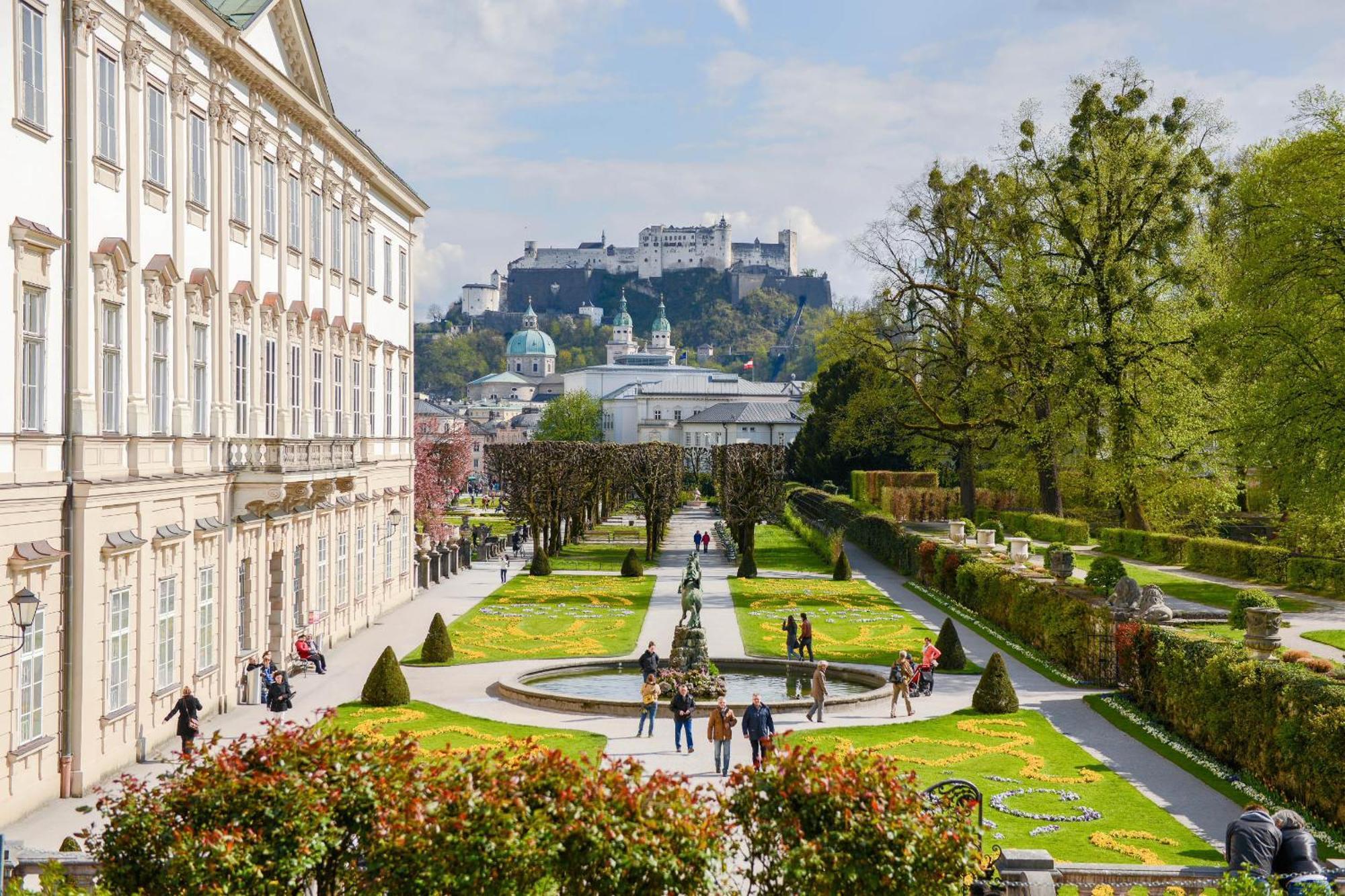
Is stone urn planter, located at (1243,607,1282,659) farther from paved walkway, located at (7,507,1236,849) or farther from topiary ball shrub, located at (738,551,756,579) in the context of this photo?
topiary ball shrub, located at (738,551,756,579)

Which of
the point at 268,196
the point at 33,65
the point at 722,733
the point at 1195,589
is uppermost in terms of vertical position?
the point at 268,196

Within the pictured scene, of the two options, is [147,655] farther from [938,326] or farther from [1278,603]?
[938,326]

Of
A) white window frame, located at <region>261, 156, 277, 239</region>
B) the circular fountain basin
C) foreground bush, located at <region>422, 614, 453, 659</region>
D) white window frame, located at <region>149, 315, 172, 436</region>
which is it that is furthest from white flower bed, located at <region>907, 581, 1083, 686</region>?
white window frame, located at <region>261, 156, 277, 239</region>

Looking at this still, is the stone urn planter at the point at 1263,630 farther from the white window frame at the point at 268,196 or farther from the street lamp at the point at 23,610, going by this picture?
the white window frame at the point at 268,196

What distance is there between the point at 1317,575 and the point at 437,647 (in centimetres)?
2375

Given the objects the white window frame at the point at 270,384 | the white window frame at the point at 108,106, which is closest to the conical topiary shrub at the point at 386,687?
the white window frame at the point at 270,384

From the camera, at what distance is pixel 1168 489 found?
44750 millimetres

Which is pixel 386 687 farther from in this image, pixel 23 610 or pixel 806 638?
pixel 23 610

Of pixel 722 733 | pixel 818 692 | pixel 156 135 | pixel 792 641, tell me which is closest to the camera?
pixel 722 733

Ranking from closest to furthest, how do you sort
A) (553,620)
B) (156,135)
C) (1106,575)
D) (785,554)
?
(156,135) → (1106,575) → (553,620) → (785,554)

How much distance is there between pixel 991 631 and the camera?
35.7m

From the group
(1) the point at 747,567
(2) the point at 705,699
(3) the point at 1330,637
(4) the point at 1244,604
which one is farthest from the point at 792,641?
(1) the point at 747,567

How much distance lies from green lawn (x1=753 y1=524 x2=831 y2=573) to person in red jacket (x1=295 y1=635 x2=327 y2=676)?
87.3ft

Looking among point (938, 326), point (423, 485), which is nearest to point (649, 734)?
point (938, 326)
